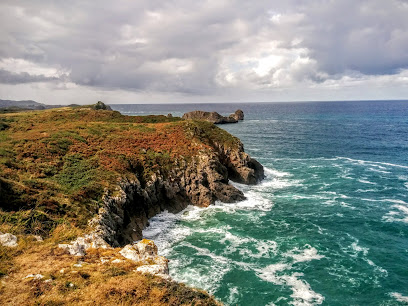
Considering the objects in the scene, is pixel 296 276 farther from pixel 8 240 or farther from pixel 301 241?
pixel 8 240

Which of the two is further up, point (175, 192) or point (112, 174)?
point (112, 174)

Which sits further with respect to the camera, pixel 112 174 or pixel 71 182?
pixel 112 174

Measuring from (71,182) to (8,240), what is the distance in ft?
57.1

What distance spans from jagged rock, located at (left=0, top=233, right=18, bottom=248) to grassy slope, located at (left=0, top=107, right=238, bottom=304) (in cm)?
50

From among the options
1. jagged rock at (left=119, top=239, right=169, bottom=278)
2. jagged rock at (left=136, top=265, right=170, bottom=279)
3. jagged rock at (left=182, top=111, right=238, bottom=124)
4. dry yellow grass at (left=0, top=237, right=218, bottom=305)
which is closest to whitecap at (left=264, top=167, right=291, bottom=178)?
jagged rock at (left=119, top=239, right=169, bottom=278)

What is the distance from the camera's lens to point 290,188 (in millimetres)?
52969

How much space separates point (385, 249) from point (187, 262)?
81.6 feet

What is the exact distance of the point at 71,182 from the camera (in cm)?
3309

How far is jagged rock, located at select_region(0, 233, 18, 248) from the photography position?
637 inches

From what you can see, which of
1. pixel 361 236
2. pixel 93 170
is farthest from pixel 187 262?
pixel 361 236

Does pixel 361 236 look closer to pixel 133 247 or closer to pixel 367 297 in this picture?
pixel 367 297

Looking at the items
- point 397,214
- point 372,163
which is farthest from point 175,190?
point 372,163

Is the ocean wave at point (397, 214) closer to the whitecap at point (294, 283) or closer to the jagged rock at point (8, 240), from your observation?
the whitecap at point (294, 283)

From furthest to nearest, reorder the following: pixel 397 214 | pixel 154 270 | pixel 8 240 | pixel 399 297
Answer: pixel 397 214 < pixel 399 297 < pixel 8 240 < pixel 154 270
